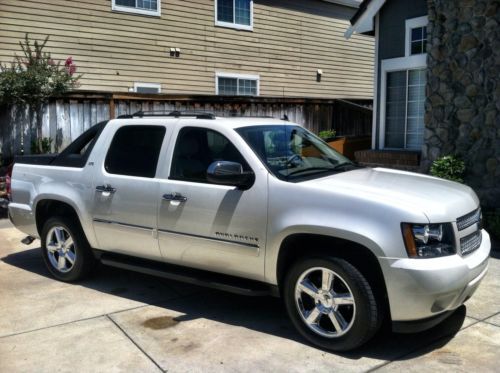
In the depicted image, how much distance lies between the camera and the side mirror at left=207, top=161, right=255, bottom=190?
14.0 feet

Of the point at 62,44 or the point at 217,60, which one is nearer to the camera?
the point at 62,44

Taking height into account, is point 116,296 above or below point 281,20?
below

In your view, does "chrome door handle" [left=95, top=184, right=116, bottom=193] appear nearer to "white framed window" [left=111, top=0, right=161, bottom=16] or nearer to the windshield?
the windshield

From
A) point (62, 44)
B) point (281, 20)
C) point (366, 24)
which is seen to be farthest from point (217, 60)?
point (366, 24)

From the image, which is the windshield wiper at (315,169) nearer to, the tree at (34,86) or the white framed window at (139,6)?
the tree at (34,86)

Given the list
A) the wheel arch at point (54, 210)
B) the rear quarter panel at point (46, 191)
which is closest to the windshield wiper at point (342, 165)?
the rear quarter panel at point (46, 191)

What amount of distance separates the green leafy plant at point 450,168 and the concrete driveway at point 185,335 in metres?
2.88

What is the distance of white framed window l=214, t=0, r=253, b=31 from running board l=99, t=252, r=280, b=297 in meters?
12.1

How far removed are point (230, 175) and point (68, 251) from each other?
2513mm

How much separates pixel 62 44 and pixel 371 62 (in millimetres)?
11991

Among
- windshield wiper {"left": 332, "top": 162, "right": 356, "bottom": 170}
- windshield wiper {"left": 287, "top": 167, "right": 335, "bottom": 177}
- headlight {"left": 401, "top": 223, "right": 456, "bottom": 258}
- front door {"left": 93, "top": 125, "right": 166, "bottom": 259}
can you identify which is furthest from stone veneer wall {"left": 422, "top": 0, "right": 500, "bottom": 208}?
front door {"left": 93, "top": 125, "right": 166, "bottom": 259}

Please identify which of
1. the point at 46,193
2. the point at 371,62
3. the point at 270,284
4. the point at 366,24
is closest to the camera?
the point at 270,284

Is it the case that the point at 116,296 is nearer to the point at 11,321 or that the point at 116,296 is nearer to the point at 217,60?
the point at 11,321

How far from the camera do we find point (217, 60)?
52.8ft
